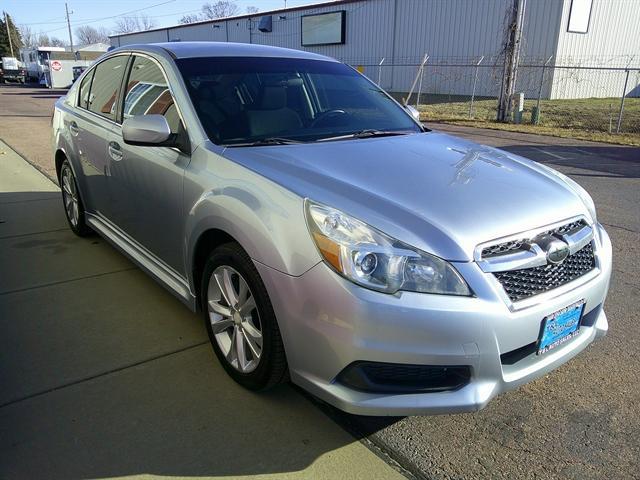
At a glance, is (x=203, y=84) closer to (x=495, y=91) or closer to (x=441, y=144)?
(x=441, y=144)

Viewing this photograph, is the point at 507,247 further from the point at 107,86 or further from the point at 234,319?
the point at 107,86

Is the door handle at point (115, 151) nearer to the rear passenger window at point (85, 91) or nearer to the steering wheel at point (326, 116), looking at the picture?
the rear passenger window at point (85, 91)

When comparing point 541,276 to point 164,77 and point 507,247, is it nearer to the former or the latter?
point 507,247

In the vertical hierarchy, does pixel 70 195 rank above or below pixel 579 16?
below

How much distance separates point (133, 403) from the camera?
2.74 meters

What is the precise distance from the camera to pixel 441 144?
11.2ft

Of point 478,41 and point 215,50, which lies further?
point 478,41

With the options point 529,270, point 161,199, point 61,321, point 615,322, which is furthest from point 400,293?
point 61,321

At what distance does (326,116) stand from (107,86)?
1975mm

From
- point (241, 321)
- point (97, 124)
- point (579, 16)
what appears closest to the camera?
point (241, 321)

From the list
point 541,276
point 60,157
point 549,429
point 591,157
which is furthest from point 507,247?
point 591,157

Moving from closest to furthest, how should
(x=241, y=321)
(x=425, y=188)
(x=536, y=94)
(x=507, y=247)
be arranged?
1. (x=507, y=247)
2. (x=425, y=188)
3. (x=241, y=321)
4. (x=536, y=94)

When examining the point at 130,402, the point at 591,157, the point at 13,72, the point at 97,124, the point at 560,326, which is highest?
the point at 97,124

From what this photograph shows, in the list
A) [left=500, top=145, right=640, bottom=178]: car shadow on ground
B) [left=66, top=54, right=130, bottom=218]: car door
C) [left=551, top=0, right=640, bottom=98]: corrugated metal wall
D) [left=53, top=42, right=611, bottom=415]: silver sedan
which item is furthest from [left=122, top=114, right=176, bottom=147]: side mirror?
[left=551, top=0, right=640, bottom=98]: corrugated metal wall
